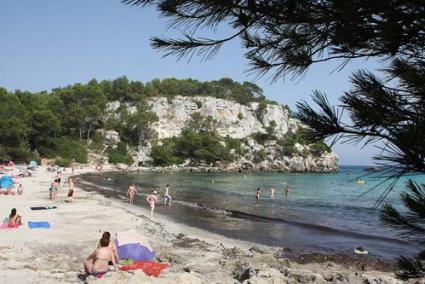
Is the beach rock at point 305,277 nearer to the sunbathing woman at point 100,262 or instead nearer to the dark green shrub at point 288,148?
the sunbathing woman at point 100,262

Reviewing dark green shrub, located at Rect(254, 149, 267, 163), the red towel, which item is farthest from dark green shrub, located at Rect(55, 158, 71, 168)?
the red towel

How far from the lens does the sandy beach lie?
307 inches

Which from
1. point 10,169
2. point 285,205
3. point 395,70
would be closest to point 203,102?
point 10,169

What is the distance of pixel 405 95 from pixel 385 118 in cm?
47

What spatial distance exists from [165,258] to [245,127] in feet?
307

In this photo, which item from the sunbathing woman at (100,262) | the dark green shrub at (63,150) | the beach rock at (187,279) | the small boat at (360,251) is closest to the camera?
the beach rock at (187,279)

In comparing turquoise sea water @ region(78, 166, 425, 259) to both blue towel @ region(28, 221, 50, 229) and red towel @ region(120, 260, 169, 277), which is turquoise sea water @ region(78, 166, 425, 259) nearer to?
red towel @ region(120, 260, 169, 277)

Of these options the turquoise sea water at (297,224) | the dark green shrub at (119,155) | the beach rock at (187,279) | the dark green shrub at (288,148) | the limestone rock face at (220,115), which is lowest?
the turquoise sea water at (297,224)

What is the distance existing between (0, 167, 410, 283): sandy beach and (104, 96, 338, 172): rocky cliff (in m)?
68.5

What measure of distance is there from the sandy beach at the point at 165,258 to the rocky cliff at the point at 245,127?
225 ft

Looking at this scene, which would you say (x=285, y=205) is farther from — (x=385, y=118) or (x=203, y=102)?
(x=203, y=102)

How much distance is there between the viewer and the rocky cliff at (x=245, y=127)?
93062 millimetres

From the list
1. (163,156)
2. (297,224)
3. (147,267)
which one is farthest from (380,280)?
(163,156)

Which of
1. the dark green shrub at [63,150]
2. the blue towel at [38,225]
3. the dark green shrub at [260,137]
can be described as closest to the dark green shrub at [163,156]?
the dark green shrub at [63,150]
